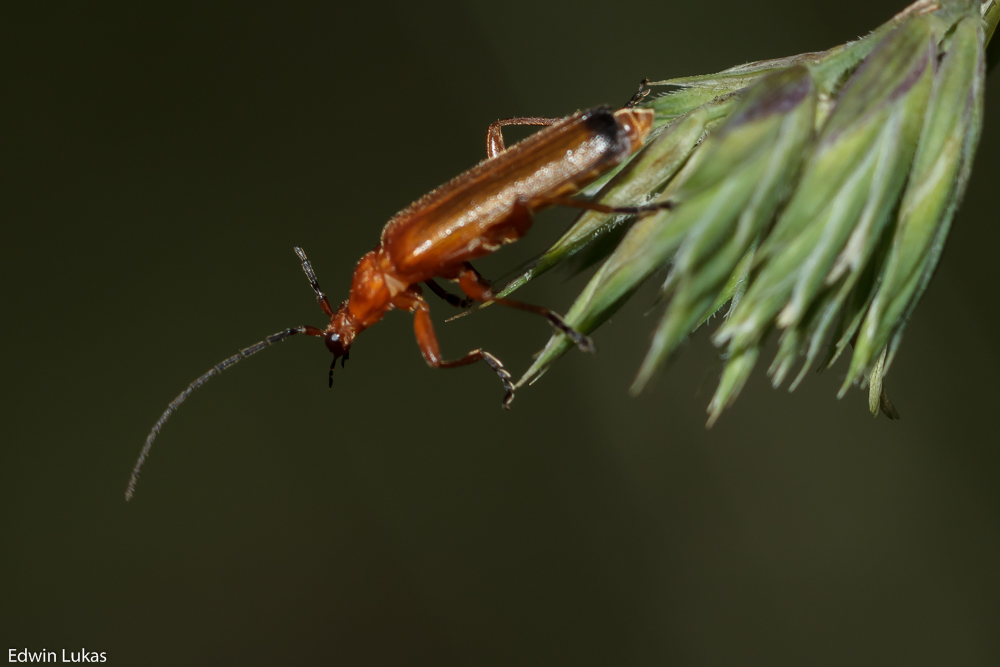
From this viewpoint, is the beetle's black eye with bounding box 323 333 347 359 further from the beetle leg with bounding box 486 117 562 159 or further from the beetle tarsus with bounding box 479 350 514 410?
the beetle leg with bounding box 486 117 562 159

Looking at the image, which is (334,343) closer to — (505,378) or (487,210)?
(505,378)

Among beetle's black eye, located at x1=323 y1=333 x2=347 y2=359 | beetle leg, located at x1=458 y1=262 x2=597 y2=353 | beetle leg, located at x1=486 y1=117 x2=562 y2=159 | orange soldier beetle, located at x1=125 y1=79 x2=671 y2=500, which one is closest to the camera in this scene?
beetle leg, located at x1=458 y1=262 x2=597 y2=353

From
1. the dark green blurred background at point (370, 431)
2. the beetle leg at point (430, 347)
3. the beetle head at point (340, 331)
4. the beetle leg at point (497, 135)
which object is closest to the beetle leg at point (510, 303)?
the beetle leg at point (430, 347)

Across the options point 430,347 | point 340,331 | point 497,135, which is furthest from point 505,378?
point 497,135

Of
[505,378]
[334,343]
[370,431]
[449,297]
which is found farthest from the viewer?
[370,431]

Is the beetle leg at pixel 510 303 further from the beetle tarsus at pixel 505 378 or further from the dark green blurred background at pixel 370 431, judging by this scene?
the dark green blurred background at pixel 370 431

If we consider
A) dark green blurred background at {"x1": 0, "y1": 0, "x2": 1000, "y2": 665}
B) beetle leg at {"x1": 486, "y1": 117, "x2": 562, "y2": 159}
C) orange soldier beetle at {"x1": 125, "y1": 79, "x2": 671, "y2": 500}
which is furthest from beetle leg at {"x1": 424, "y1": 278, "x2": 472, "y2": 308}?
dark green blurred background at {"x1": 0, "y1": 0, "x2": 1000, "y2": 665}
